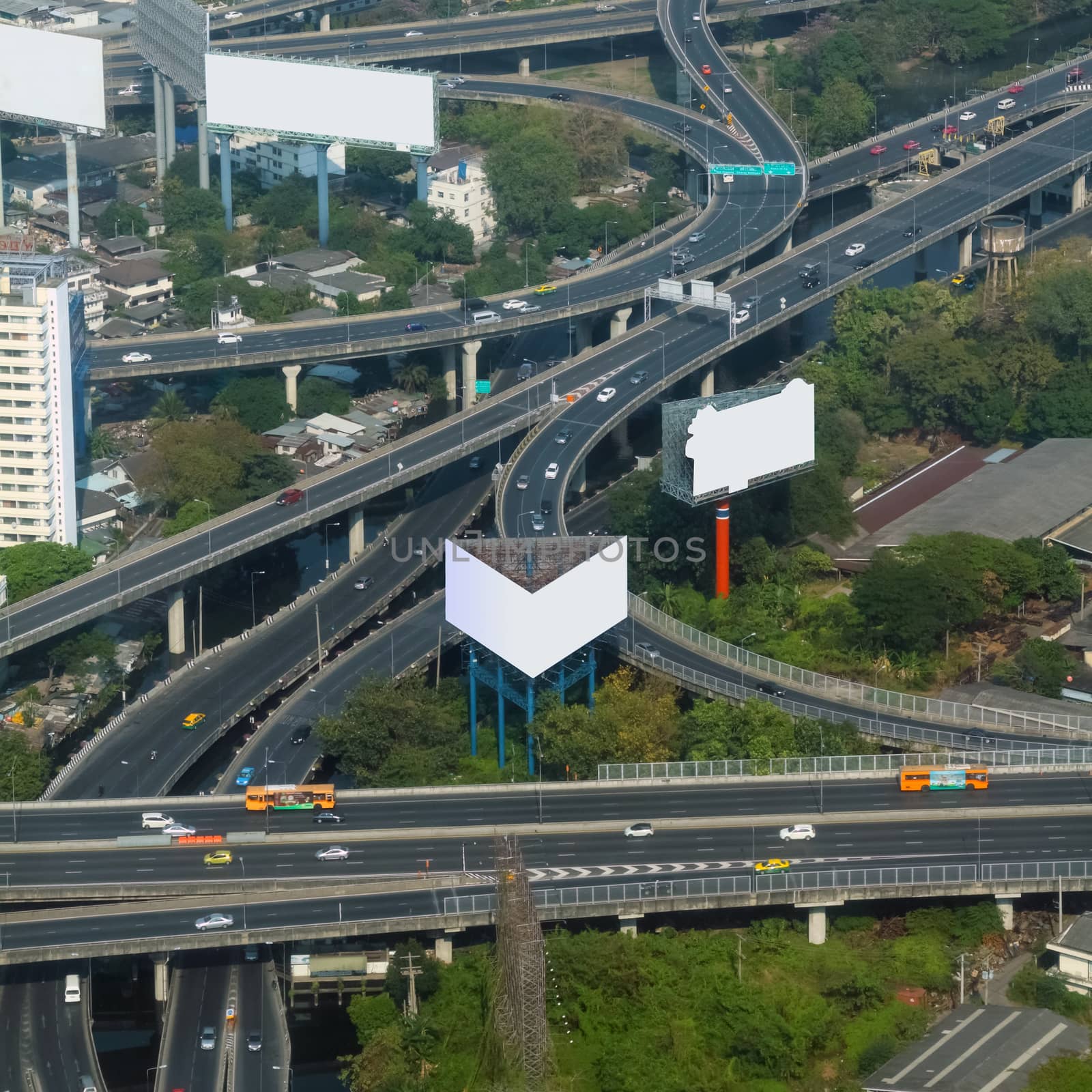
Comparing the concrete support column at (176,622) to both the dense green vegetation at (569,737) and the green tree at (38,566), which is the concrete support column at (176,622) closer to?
the green tree at (38,566)

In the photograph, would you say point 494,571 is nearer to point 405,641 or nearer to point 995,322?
point 405,641

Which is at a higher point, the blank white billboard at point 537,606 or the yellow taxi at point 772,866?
the blank white billboard at point 537,606

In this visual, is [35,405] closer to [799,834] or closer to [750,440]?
[750,440]

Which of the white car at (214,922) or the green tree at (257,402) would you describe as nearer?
the white car at (214,922)

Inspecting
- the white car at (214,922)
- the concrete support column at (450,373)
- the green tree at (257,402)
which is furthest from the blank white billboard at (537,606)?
the concrete support column at (450,373)

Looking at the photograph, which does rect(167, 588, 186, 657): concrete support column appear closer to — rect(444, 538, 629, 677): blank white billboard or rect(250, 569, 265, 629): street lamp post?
rect(250, 569, 265, 629): street lamp post

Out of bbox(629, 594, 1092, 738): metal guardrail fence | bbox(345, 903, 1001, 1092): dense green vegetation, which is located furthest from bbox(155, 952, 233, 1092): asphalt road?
bbox(629, 594, 1092, 738): metal guardrail fence

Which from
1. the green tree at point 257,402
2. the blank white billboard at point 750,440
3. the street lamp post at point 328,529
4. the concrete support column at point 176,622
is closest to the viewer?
the blank white billboard at point 750,440

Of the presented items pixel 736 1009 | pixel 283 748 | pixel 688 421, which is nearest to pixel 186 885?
pixel 283 748
